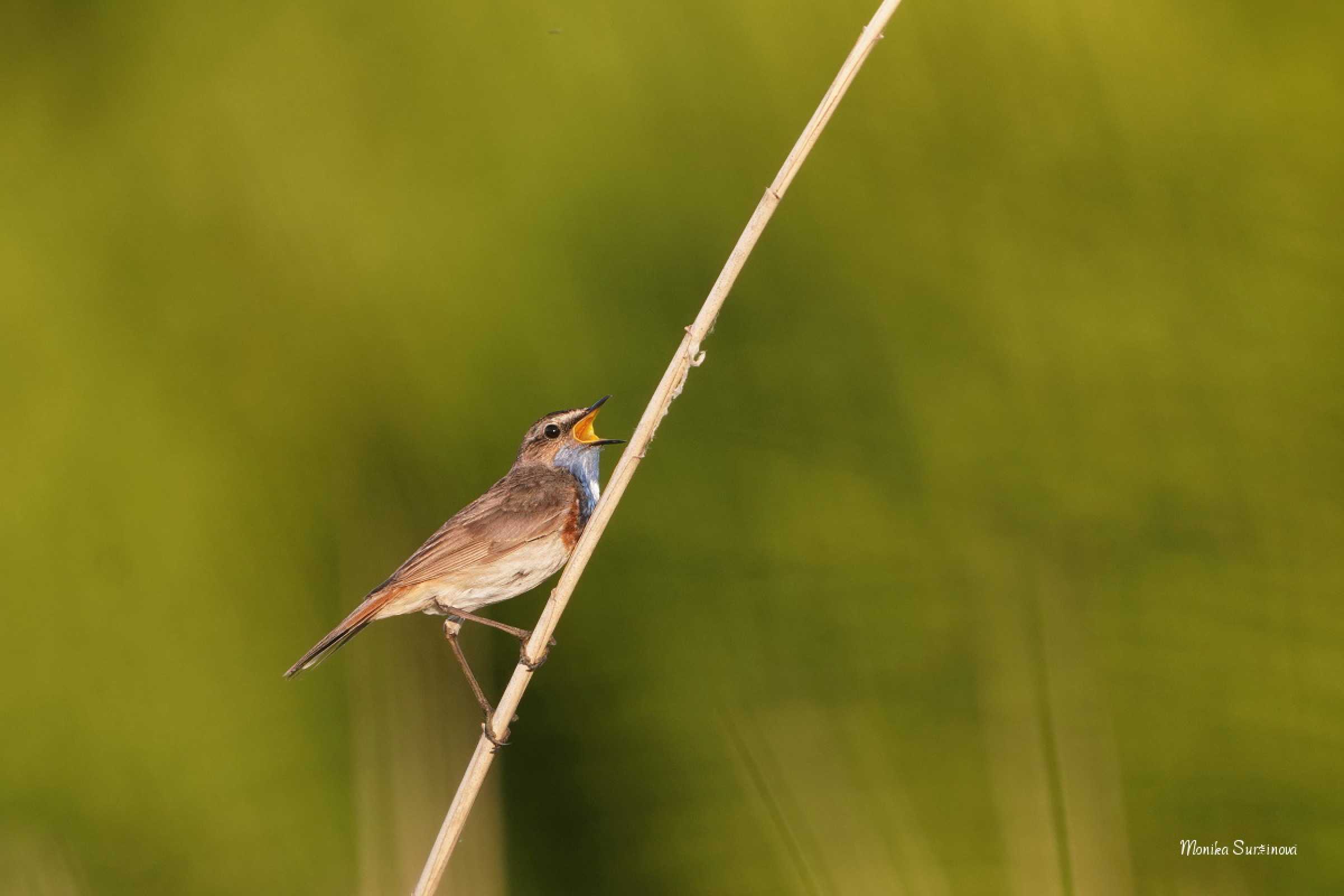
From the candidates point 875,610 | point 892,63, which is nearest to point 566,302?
point 892,63

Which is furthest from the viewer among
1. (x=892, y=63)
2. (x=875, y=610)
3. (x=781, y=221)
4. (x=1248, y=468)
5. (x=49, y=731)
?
(x=49, y=731)

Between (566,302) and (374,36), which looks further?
(374,36)

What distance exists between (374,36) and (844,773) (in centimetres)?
401

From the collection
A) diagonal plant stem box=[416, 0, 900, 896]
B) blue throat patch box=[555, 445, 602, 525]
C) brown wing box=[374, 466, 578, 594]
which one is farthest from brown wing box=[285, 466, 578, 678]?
diagonal plant stem box=[416, 0, 900, 896]

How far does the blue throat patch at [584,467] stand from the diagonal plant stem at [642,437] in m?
1.31

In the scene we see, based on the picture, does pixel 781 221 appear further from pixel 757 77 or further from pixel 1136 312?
pixel 1136 312

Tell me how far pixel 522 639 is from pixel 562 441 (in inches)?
41.2

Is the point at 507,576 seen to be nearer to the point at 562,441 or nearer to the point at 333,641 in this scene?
the point at 562,441

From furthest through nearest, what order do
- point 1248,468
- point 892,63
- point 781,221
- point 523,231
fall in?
point 523,231
point 781,221
point 892,63
point 1248,468

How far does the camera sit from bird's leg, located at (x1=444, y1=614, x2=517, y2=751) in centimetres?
268

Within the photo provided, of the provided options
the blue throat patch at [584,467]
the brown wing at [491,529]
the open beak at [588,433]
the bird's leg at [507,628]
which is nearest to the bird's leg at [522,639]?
the bird's leg at [507,628]

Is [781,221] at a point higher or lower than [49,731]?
higher

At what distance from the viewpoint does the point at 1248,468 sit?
162 cm

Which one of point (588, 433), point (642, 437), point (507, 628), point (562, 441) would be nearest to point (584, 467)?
point (562, 441)
